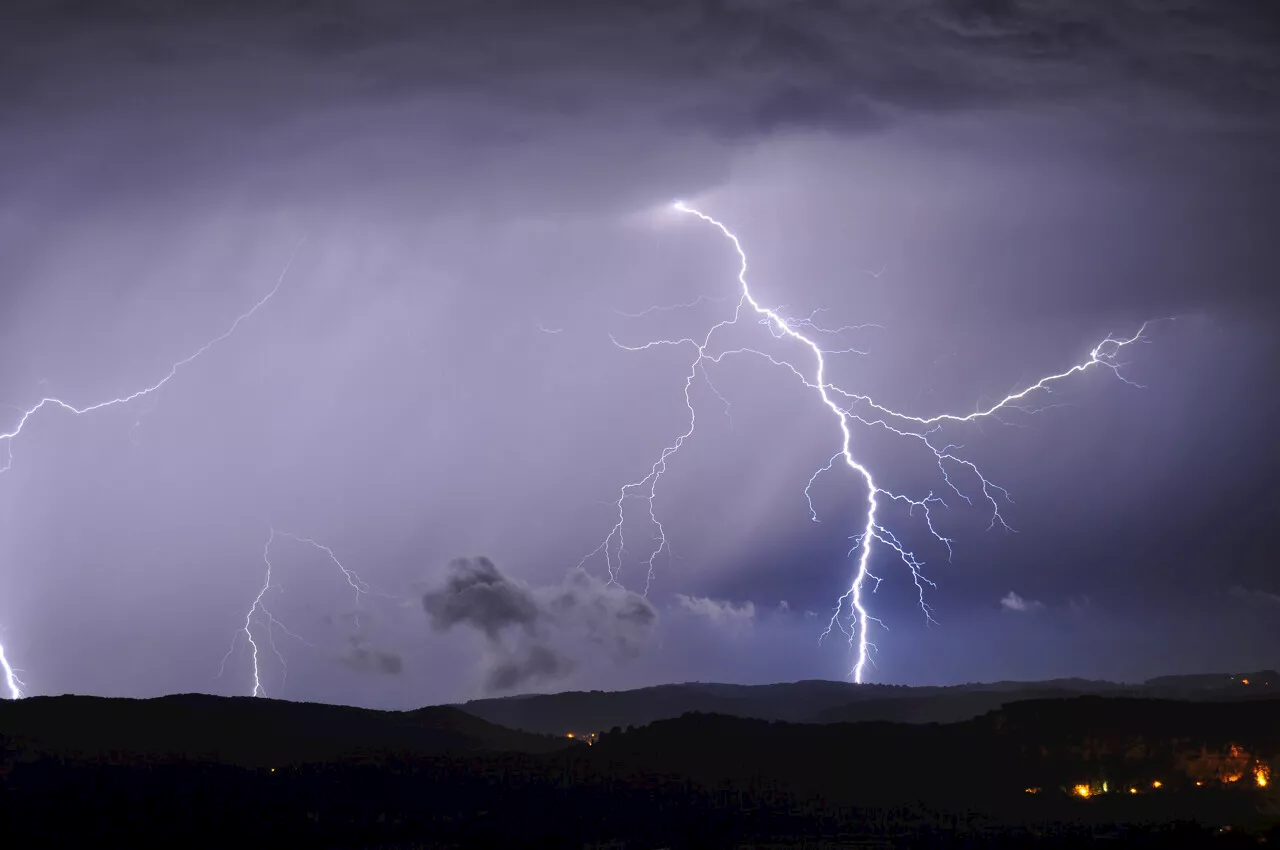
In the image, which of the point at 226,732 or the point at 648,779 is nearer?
the point at 648,779

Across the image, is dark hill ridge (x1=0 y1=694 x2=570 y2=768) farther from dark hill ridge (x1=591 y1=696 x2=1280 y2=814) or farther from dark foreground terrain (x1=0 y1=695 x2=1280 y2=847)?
dark hill ridge (x1=591 y1=696 x2=1280 y2=814)

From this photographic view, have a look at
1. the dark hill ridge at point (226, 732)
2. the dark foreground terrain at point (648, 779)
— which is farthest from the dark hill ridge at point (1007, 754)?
the dark hill ridge at point (226, 732)

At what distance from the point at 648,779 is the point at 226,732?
22421mm

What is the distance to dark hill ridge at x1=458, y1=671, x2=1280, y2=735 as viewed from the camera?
87812 mm

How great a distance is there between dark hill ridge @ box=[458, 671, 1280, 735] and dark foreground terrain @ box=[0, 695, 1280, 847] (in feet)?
63.7

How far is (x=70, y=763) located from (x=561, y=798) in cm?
2164

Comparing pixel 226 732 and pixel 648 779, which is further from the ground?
pixel 226 732

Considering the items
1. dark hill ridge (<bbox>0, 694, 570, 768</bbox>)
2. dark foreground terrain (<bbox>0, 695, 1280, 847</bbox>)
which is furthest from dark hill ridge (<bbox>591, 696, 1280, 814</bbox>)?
dark hill ridge (<bbox>0, 694, 570, 768</bbox>)

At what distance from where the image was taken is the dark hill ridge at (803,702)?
3457 inches

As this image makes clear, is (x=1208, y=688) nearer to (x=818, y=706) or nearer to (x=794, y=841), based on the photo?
(x=818, y=706)

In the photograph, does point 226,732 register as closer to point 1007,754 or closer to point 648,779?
point 648,779

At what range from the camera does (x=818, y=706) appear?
102750 mm

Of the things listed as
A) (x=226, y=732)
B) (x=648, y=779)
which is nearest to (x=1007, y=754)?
(x=648, y=779)

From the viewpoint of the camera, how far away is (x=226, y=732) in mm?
65562
